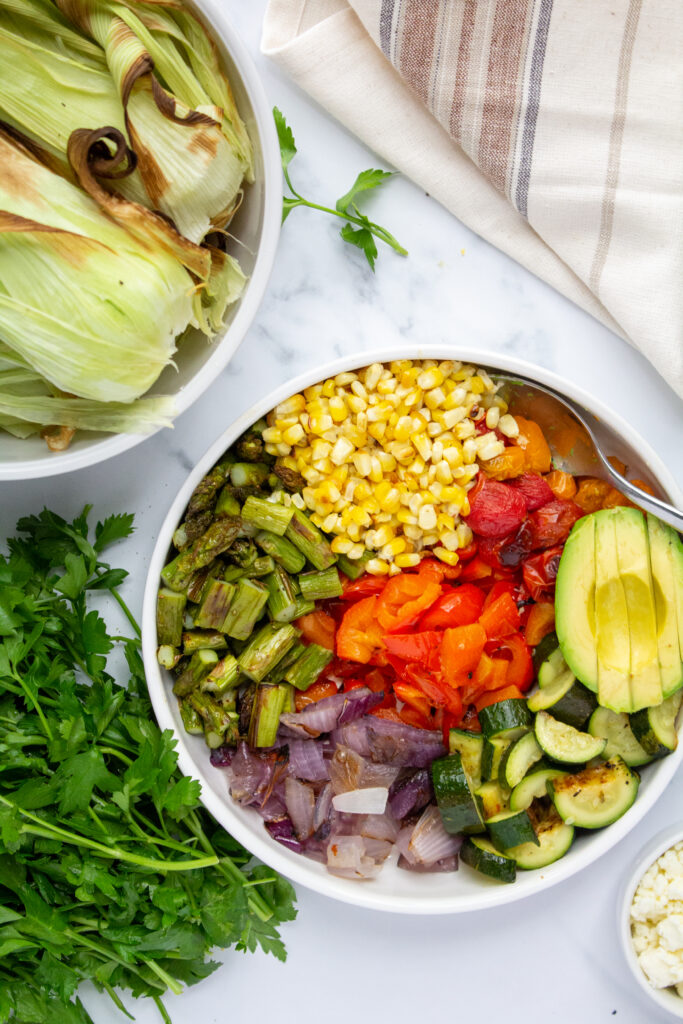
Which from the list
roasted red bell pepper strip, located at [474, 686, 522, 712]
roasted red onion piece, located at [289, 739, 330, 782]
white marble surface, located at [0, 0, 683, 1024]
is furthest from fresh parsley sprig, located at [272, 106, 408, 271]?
roasted red onion piece, located at [289, 739, 330, 782]

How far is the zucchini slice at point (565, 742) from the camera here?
7.91 feet

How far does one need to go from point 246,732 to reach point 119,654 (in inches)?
17.5

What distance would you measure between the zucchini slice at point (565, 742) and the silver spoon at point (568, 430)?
61 centimetres

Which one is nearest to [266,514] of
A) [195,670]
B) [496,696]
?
[195,670]

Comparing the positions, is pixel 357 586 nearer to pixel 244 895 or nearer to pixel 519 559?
pixel 519 559

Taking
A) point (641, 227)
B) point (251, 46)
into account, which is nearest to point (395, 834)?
point (641, 227)

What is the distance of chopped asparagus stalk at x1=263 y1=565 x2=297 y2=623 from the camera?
8.20 ft

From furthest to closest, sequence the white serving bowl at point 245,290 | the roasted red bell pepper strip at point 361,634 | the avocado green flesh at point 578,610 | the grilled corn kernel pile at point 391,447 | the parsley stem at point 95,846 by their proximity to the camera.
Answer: the roasted red bell pepper strip at point 361,634
the grilled corn kernel pile at point 391,447
the avocado green flesh at point 578,610
the parsley stem at point 95,846
the white serving bowl at point 245,290

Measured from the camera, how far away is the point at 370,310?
259cm

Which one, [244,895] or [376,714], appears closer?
[244,895]

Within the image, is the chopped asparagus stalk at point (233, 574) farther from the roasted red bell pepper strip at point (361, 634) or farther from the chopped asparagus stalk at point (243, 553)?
the roasted red bell pepper strip at point (361, 634)

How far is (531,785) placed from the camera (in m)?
2.45

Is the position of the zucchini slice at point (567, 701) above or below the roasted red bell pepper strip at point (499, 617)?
below

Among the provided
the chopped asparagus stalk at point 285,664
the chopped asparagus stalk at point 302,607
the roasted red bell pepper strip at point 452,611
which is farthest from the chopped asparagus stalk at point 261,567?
the roasted red bell pepper strip at point 452,611
